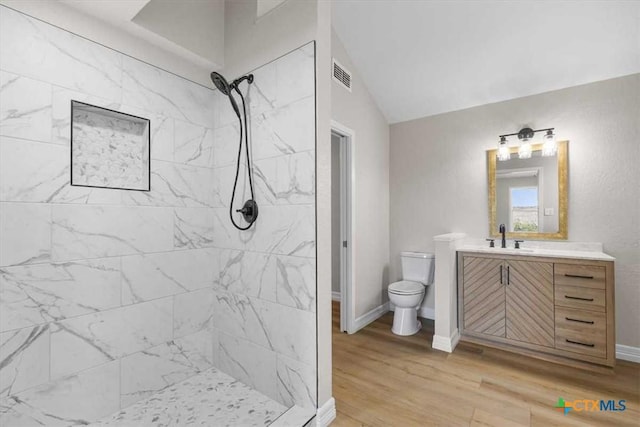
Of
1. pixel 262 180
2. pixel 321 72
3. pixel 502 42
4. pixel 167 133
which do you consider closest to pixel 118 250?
pixel 167 133

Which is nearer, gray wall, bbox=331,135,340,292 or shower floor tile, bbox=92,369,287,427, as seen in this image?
shower floor tile, bbox=92,369,287,427

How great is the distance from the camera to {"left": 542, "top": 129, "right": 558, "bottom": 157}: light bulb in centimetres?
270

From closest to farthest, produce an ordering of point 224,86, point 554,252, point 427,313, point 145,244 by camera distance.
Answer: point 145,244
point 224,86
point 554,252
point 427,313

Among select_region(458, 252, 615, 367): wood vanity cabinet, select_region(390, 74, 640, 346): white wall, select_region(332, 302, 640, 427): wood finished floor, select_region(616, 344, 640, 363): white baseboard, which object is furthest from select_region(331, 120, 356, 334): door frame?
select_region(616, 344, 640, 363): white baseboard

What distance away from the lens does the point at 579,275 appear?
89.7 inches

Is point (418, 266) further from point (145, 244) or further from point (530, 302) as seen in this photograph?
point (145, 244)

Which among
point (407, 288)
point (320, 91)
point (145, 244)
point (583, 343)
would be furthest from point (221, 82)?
point (583, 343)

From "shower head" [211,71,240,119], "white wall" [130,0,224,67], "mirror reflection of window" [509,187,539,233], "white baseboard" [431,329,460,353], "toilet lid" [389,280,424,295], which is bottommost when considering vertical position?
"white baseboard" [431,329,460,353]

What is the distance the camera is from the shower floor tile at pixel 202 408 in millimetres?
1570

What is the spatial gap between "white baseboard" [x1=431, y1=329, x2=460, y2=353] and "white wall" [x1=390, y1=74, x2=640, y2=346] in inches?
28.2

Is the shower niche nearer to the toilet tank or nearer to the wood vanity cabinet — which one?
the toilet tank

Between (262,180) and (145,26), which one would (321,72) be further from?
(145,26)

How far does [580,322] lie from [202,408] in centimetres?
280

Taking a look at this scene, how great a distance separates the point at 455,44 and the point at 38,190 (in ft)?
10.4
